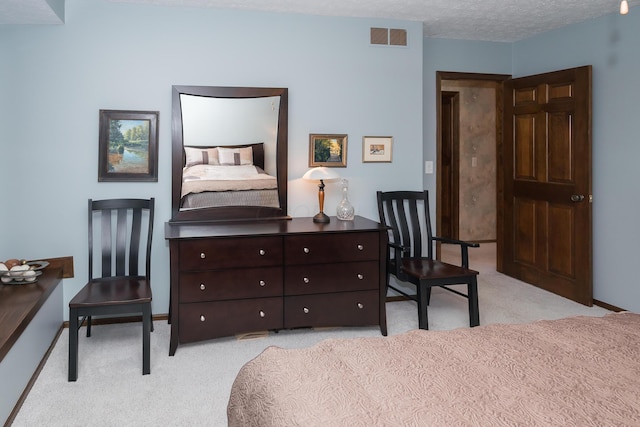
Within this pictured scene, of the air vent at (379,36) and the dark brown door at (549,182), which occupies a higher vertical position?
the air vent at (379,36)

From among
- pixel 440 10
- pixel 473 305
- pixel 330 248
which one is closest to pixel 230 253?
pixel 330 248

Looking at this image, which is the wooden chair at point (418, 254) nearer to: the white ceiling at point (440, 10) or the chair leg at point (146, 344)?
the white ceiling at point (440, 10)

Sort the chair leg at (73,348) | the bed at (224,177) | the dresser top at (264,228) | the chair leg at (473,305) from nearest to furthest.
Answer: the chair leg at (73,348), the dresser top at (264,228), the chair leg at (473,305), the bed at (224,177)

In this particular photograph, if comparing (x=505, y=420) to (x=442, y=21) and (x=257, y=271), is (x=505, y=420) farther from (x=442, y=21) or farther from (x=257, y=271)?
(x=442, y=21)

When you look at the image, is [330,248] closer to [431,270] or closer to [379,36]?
[431,270]

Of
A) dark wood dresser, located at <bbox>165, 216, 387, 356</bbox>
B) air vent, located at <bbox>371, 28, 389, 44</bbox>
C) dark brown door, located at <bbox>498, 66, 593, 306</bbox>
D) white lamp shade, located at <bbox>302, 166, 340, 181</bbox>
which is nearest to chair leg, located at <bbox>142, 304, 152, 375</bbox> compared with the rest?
dark wood dresser, located at <bbox>165, 216, 387, 356</bbox>

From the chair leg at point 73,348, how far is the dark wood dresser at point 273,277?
566 mm

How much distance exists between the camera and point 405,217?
4.29 meters

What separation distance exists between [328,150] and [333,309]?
132 centimetres

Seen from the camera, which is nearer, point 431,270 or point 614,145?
point 431,270

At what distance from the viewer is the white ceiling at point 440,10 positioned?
3.59 metres

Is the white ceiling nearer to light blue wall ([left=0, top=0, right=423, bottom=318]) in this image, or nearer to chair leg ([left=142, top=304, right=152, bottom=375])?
light blue wall ([left=0, top=0, right=423, bottom=318])

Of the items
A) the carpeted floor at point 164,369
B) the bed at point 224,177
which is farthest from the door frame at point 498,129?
the bed at point 224,177

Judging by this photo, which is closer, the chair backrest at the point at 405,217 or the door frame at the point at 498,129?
the chair backrest at the point at 405,217
